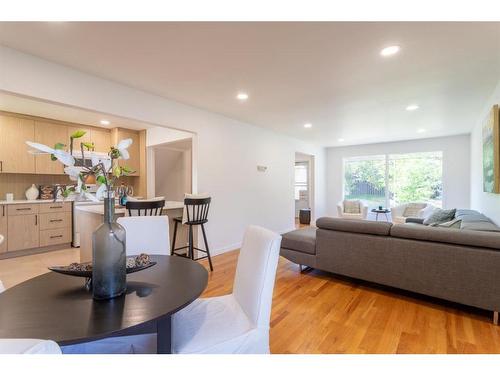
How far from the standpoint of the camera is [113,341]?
1256 mm

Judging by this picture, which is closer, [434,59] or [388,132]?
[434,59]

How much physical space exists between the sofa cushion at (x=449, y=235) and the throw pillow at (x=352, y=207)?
4.15 meters

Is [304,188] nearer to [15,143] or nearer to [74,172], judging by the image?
[15,143]

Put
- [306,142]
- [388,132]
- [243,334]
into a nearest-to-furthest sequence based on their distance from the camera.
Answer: [243,334], [388,132], [306,142]

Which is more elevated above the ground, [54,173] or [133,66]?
[133,66]

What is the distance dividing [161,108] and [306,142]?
14.1ft

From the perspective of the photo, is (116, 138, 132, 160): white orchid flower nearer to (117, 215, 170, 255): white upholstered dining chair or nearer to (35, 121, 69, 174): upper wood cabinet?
(117, 215, 170, 255): white upholstered dining chair

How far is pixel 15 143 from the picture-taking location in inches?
158

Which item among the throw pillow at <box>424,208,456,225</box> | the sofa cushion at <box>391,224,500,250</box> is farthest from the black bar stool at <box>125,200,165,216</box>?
the throw pillow at <box>424,208,456,225</box>

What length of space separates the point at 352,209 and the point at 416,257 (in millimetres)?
4315

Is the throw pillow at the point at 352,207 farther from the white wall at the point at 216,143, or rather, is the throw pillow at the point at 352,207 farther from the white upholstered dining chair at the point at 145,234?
the white upholstered dining chair at the point at 145,234
